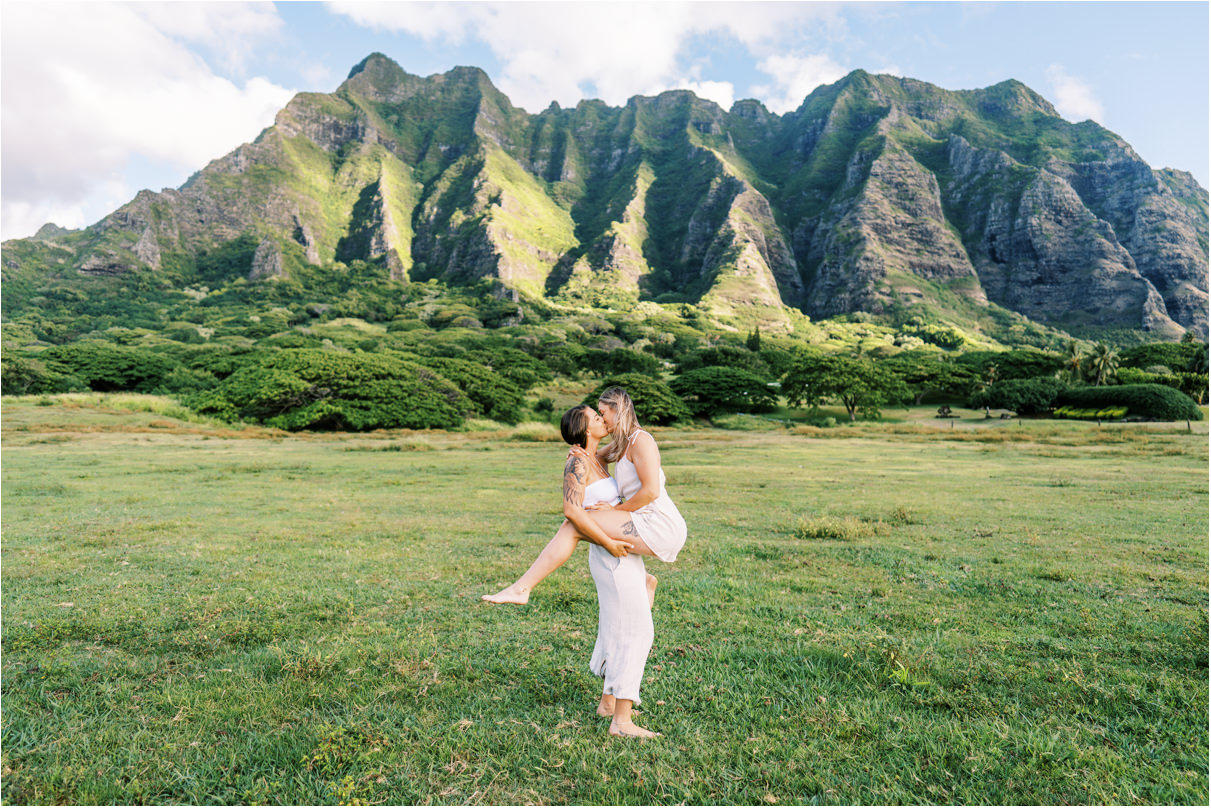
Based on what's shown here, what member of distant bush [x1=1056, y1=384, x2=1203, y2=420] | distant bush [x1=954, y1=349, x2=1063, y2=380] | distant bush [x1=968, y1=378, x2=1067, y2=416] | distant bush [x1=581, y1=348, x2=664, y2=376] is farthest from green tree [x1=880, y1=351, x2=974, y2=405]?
distant bush [x1=581, y1=348, x2=664, y2=376]

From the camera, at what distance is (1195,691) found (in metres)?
5.10

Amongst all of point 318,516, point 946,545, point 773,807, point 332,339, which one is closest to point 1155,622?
point 946,545

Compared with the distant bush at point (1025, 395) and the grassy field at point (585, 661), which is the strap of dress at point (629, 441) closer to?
the grassy field at point (585, 661)

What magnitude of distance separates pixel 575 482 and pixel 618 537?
58 centimetres

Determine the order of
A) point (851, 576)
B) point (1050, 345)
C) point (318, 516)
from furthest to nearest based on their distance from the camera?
1. point (1050, 345)
2. point (318, 516)
3. point (851, 576)

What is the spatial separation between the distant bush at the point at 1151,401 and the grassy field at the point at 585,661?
60.5m

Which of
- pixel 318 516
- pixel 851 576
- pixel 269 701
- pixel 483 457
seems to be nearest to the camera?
pixel 269 701

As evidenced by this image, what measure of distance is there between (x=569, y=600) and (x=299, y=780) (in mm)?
4778

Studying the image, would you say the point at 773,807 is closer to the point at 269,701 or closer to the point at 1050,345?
the point at 269,701

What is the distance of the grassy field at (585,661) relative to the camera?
13.1ft

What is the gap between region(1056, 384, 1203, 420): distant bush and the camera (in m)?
58.7

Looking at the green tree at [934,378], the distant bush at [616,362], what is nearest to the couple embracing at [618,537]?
the green tree at [934,378]

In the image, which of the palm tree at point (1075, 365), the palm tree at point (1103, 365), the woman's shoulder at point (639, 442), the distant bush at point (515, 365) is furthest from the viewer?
the distant bush at point (515, 365)

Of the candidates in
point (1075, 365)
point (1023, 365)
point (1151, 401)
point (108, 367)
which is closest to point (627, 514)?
point (1151, 401)
